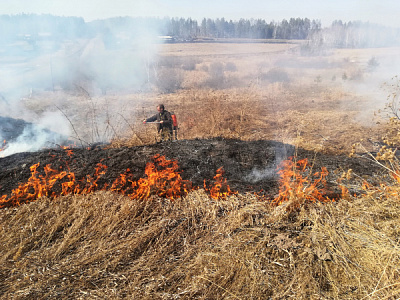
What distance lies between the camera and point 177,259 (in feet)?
10.1

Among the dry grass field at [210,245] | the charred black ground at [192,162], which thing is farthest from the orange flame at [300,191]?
the charred black ground at [192,162]

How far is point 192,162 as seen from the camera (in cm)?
521

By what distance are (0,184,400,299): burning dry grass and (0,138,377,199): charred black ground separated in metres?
0.79

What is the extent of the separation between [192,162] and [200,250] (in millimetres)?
2280

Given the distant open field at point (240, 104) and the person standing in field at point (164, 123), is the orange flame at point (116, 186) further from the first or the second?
the person standing in field at point (164, 123)

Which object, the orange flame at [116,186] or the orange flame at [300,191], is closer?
the orange flame at [300,191]

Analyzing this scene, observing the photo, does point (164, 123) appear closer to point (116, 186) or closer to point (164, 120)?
point (164, 120)

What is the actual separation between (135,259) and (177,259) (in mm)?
515

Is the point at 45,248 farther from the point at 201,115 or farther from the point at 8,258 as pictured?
the point at 201,115

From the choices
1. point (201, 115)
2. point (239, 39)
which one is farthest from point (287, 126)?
point (239, 39)

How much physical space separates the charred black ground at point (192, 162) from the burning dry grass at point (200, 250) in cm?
79

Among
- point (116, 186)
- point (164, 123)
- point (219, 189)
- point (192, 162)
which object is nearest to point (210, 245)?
point (219, 189)

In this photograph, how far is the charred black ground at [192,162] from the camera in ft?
15.5

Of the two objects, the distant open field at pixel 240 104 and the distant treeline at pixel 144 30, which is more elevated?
the distant treeline at pixel 144 30
